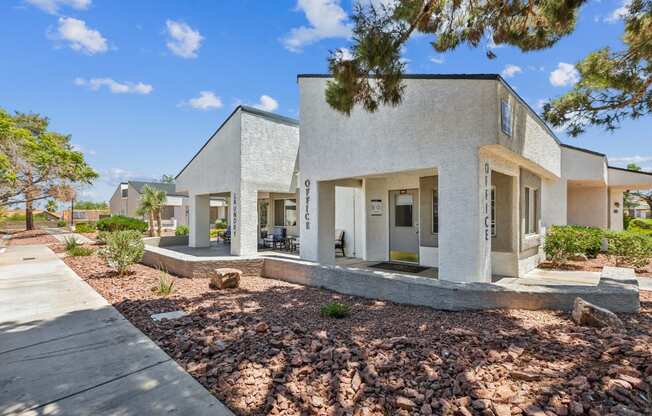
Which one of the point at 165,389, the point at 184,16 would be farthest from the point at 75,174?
the point at 165,389

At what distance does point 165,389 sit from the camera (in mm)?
3326

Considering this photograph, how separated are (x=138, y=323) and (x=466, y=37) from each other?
8514 mm

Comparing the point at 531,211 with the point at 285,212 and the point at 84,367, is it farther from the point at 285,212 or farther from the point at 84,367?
the point at 84,367

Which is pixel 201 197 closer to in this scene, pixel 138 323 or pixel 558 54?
pixel 138 323

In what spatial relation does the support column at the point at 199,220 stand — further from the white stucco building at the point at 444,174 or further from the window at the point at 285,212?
the white stucco building at the point at 444,174

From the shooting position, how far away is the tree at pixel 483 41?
231 inches

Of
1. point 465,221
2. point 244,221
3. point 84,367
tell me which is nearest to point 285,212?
point 244,221

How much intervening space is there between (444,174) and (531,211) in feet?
20.2

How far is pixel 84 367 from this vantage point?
3.84 m

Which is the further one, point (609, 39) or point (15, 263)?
point (15, 263)

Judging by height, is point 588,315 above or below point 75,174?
below

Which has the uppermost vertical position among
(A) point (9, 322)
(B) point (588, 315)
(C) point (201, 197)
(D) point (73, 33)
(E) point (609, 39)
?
(D) point (73, 33)

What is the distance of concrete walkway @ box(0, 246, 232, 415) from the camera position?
305cm

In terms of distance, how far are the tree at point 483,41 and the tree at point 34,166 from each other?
59.5 ft
